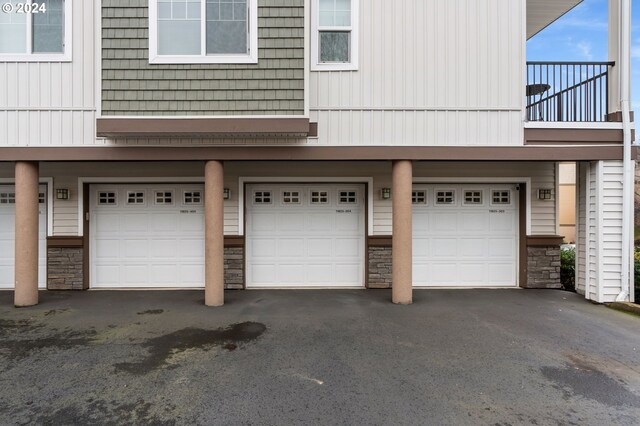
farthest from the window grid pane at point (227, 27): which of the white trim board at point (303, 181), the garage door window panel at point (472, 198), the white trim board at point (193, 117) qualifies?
the garage door window panel at point (472, 198)

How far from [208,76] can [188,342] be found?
3.63 metres

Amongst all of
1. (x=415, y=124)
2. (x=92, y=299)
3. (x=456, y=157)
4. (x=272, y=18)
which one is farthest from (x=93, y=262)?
(x=456, y=157)

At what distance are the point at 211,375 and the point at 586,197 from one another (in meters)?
6.47

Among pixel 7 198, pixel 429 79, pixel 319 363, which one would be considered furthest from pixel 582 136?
pixel 7 198

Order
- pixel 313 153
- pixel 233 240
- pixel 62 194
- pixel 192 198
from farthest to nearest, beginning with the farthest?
1. pixel 192 198
2. pixel 233 240
3. pixel 62 194
4. pixel 313 153

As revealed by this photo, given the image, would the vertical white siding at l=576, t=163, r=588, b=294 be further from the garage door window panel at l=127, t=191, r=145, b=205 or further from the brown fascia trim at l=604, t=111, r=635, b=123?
the garage door window panel at l=127, t=191, r=145, b=205

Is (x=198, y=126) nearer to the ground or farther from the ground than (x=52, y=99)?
nearer to the ground

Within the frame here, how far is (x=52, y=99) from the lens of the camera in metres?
5.43

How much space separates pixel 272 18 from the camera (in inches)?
202

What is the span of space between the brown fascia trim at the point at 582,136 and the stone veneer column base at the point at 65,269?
8.37 metres

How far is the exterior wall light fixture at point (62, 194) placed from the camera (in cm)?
657

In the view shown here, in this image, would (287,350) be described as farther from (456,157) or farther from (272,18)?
(272,18)

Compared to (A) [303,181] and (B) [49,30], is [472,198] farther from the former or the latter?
(B) [49,30]

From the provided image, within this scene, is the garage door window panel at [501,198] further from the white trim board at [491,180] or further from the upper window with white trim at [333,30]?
the upper window with white trim at [333,30]
